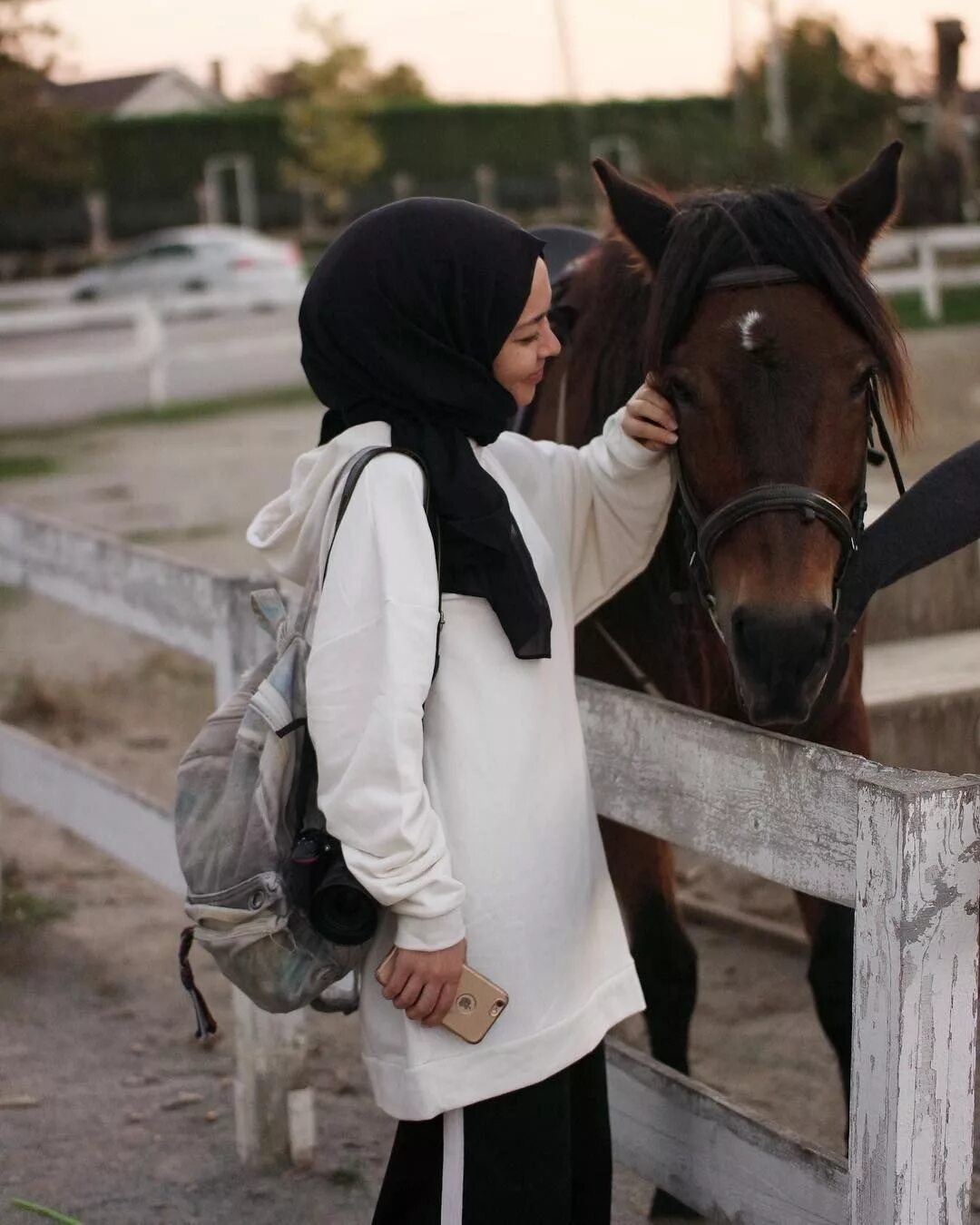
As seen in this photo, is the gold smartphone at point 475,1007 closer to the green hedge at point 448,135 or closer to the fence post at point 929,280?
the fence post at point 929,280

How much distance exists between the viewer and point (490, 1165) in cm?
216

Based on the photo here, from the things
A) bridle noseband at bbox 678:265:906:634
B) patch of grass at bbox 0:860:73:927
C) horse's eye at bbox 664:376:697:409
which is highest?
horse's eye at bbox 664:376:697:409

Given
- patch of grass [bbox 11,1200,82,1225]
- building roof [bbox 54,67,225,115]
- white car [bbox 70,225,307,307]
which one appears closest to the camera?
patch of grass [bbox 11,1200,82,1225]

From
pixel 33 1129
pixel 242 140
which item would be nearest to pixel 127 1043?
pixel 33 1129

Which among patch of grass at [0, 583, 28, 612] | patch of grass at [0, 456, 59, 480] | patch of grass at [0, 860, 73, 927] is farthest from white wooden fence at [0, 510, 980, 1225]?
patch of grass at [0, 456, 59, 480]

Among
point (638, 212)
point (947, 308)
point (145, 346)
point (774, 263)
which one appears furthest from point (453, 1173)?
point (947, 308)

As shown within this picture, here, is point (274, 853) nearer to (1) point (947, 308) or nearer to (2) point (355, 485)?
(2) point (355, 485)

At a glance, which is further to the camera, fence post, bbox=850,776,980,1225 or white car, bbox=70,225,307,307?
white car, bbox=70,225,307,307

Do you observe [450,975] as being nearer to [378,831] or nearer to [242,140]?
[378,831]

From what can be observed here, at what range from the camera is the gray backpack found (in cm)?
211

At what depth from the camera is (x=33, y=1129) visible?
11.6 ft

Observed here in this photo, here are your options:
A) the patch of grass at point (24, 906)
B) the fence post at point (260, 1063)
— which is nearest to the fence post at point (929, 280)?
the patch of grass at point (24, 906)

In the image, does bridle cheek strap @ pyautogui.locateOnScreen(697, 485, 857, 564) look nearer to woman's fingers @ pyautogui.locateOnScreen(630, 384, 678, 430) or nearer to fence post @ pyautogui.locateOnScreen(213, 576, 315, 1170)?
woman's fingers @ pyautogui.locateOnScreen(630, 384, 678, 430)

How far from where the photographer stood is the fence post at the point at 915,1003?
6.36 ft
